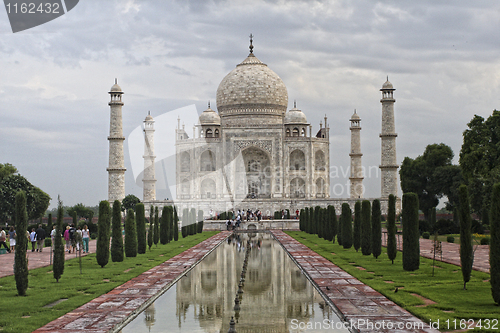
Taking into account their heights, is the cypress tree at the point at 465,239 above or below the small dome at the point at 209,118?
below

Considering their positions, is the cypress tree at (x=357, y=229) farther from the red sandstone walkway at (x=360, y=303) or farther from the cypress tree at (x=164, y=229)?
the cypress tree at (x=164, y=229)

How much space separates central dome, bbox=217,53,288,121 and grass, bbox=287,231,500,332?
23.8 m

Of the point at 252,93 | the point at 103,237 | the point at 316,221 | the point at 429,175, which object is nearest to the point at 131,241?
the point at 103,237

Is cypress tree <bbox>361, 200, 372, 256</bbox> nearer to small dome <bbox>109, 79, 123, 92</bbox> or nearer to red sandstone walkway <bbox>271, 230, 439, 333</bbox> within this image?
red sandstone walkway <bbox>271, 230, 439, 333</bbox>

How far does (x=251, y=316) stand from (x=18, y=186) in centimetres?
2248

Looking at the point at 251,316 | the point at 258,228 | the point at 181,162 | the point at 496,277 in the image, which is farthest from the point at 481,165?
the point at 181,162

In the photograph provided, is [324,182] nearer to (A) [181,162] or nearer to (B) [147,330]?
(A) [181,162]

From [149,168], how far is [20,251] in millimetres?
26606

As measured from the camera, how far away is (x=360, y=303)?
7.06 meters

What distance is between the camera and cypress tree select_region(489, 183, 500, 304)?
6883 millimetres

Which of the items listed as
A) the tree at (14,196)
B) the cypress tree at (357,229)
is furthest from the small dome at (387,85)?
the tree at (14,196)

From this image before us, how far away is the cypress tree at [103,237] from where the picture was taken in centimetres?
1133

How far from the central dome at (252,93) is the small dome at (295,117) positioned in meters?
0.74

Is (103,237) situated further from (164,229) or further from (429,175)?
(429,175)
